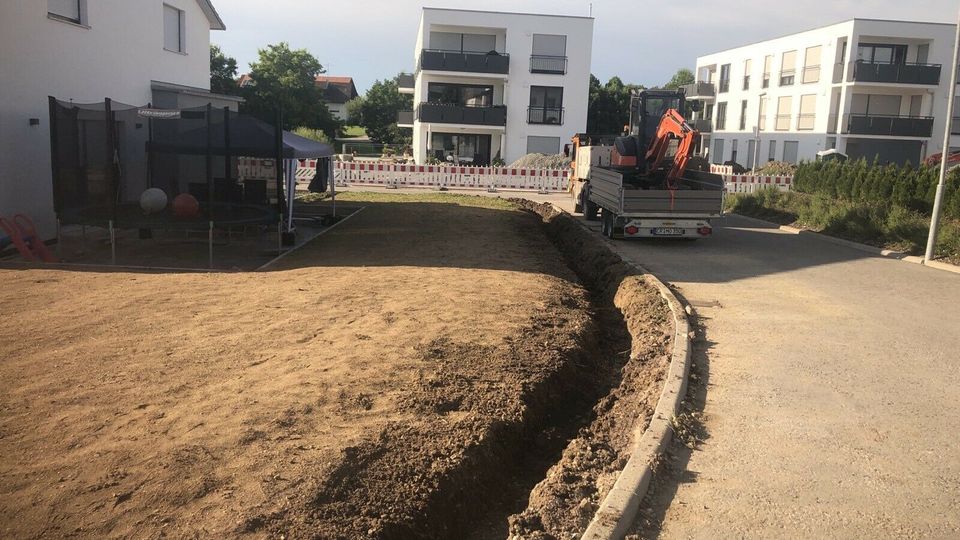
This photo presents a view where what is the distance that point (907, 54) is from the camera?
143 feet

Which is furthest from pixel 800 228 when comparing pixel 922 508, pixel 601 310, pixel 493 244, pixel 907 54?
pixel 907 54

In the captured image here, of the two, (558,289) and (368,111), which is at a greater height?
(368,111)

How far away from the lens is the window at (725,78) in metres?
57.5

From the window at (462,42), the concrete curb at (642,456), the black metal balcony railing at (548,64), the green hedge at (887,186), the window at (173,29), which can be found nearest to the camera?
the concrete curb at (642,456)

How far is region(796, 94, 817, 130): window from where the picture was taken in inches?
1778

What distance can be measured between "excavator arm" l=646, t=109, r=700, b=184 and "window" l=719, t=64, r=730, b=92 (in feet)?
139

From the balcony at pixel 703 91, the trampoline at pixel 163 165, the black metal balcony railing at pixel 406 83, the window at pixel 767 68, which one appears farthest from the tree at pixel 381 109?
the trampoline at pixel 163 165

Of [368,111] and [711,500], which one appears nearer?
[711,500]

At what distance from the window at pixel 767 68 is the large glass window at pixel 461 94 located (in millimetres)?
19721

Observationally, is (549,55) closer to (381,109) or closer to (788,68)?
(788,68)

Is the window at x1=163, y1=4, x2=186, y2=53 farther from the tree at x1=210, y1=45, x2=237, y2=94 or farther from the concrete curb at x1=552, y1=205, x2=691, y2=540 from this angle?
the tree at x1=210, y1=45, x2=237, y2=94

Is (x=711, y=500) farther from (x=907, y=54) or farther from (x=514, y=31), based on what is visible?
(x=907, y=54)

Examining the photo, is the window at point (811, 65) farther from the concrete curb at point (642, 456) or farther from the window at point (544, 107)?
the concrete curb at point (642, 456)

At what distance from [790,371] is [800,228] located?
13.0m
